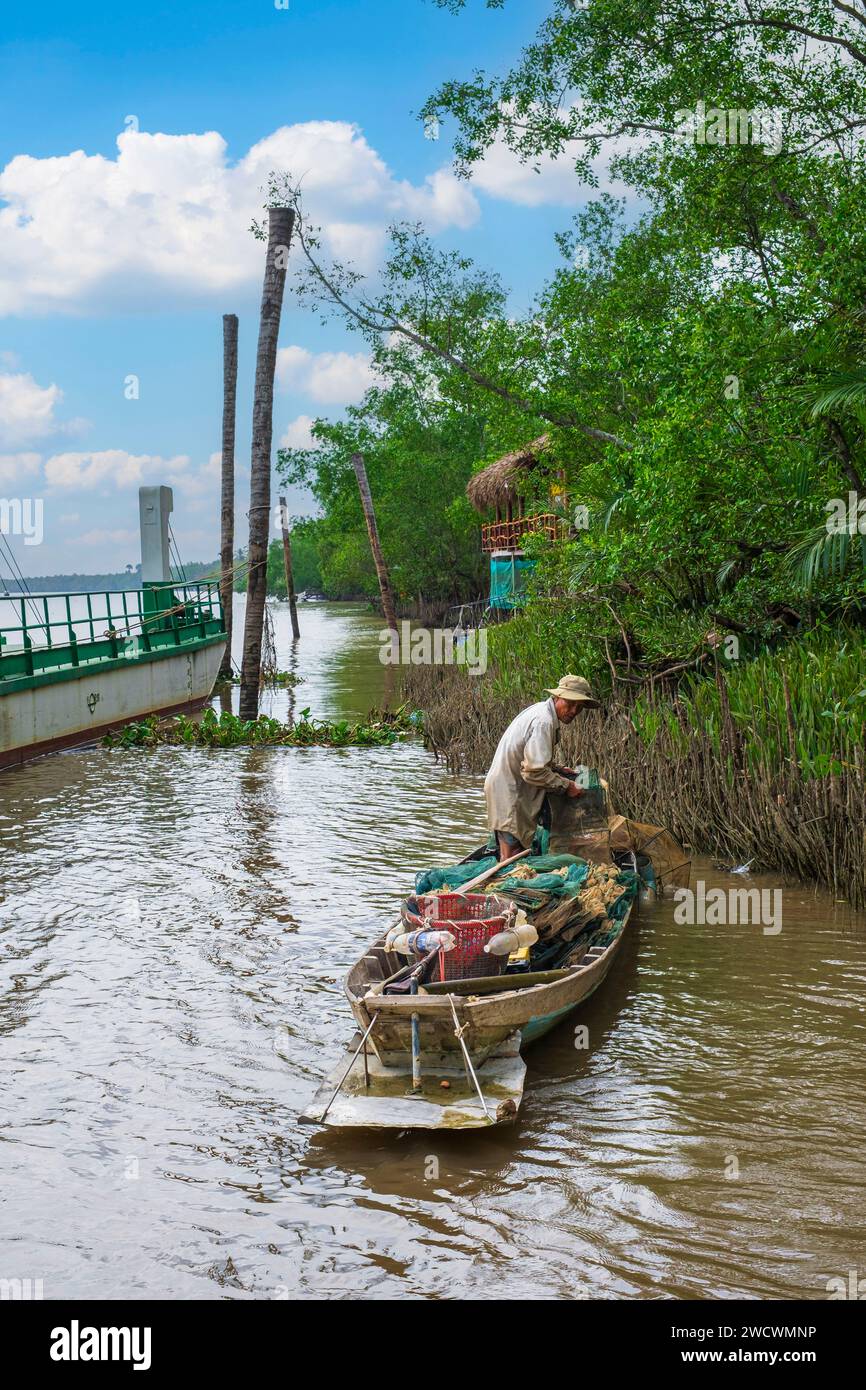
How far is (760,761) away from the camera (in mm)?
10547

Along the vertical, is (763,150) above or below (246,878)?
above

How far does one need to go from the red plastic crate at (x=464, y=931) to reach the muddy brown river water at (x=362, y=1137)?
735 millimetres

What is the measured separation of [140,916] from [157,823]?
12.0 feet

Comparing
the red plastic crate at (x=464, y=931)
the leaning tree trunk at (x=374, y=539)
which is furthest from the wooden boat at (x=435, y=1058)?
the leaning tree trunk at (x=374, y=539)

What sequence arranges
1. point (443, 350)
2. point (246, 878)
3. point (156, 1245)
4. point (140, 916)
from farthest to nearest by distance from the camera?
1. point (443, 350)
2. point (246, 878)
3. point (140, 916)
4. point (156, 1245)

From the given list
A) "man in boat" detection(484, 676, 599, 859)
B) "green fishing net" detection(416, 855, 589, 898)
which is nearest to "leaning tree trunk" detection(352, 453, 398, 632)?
"man in boat" detection(484, 676, 599, 859)

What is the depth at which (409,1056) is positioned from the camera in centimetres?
605

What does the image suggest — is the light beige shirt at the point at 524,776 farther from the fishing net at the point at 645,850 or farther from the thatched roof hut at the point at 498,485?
the thatched roof hut at the point at 498,485

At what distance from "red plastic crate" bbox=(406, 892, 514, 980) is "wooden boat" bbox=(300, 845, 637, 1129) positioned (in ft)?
0.41

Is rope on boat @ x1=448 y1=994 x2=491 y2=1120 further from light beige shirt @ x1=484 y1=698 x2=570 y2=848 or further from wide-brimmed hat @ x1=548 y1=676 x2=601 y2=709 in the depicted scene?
wide-brimmed hat @ x1=548 y1=676 x2=601 y2=709

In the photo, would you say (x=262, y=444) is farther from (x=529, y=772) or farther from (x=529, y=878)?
(x=529, y=878)

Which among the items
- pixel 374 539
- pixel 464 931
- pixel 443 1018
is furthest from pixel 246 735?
pixel 374 539
